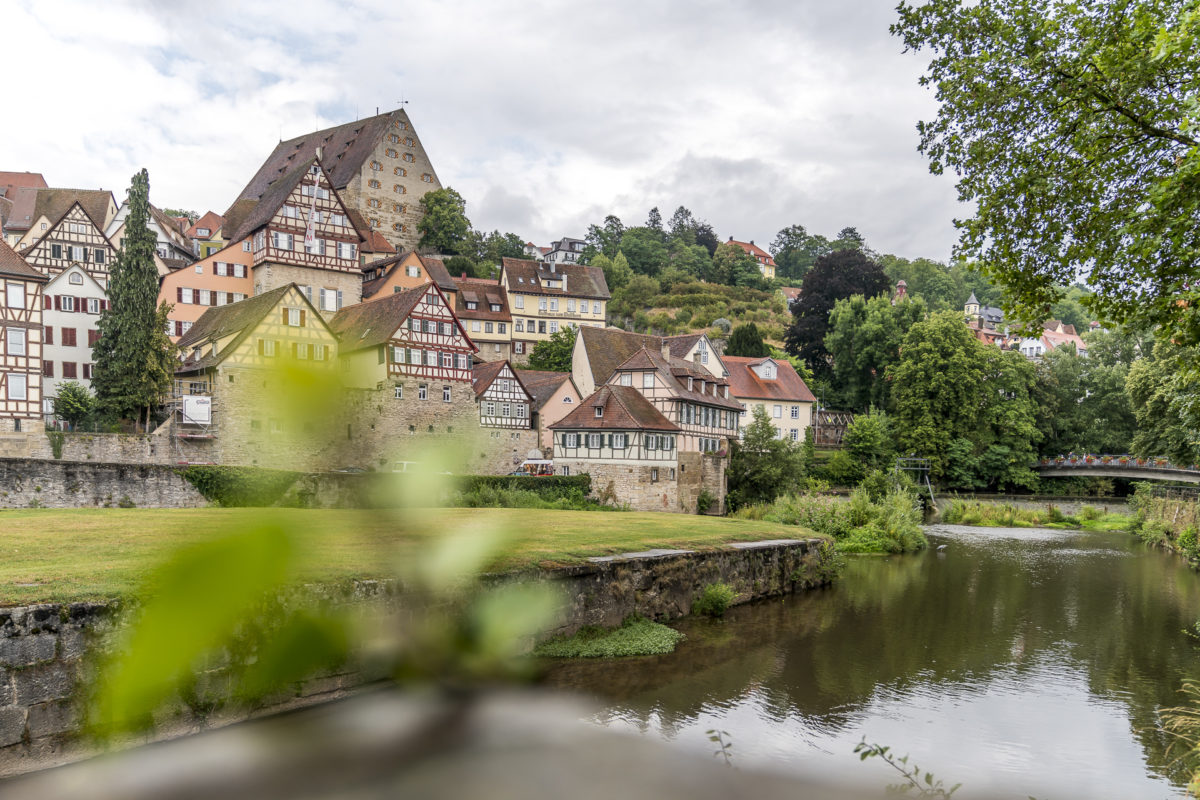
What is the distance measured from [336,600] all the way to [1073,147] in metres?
11.3

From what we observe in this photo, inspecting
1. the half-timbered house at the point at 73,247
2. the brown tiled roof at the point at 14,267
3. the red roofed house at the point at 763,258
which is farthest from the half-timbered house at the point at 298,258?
the red roofed house at the point at 763,258

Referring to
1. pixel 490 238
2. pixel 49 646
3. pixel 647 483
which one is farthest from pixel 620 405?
pixel 490 238

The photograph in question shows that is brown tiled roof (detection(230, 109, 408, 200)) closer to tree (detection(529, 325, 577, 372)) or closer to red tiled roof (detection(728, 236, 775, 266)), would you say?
tree (detection(529, 325, 577, 372))

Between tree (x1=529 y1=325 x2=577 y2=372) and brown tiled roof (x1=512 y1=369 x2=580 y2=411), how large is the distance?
7102 millimetres

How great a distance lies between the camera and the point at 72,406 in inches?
1453

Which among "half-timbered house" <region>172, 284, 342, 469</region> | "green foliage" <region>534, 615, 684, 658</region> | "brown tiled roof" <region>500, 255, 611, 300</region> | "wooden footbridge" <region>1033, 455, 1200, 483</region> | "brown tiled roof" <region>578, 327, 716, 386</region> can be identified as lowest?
"green foliage" <region>534, 615, 684, 658</region>

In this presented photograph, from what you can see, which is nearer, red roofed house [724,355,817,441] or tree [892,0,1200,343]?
tree [892,0,1200,343]

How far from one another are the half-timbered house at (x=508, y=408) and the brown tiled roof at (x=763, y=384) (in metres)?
16.4

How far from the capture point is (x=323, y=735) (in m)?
1.93

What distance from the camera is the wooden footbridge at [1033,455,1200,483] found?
48156 mm

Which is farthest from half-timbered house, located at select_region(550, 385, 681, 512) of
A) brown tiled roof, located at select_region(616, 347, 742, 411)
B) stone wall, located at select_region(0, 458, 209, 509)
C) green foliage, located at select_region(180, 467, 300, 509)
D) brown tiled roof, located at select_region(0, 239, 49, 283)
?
green foliage, located at select_region(180, 467, 300, 509)

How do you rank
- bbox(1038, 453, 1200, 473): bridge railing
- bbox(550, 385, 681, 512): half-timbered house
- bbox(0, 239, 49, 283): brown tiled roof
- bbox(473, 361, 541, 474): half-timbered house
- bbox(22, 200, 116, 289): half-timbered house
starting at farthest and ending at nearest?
bbox(1038, 453, 1200, 473): bridge railing → bbox(22, 200, 116, 289): half-timbered house → bbox(473, 361, 541, 474): half-timbered house → bbox(550, 385, 681, 512): half-timbered house → bbox(0, 239, 49, 283): brown tiled roof

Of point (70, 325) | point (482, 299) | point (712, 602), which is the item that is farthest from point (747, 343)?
point (712, 602)

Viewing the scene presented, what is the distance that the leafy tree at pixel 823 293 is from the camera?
Result: 72.9 meters
